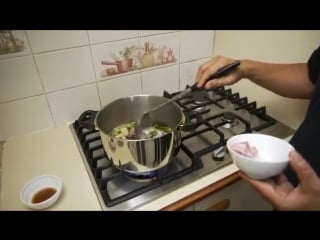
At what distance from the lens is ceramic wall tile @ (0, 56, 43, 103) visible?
0.75m

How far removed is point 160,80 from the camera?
103 cm

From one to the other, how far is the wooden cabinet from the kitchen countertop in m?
0.06

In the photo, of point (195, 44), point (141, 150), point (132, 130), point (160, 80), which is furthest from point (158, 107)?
point (195, 44)

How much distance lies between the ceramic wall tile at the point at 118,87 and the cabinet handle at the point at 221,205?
0.51 m

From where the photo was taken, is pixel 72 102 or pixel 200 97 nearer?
pixel 72 102

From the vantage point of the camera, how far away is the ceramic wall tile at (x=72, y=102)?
858 millimetres

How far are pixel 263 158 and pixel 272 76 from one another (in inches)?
12.5

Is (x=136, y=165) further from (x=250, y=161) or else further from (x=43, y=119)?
(x=43, y=119)

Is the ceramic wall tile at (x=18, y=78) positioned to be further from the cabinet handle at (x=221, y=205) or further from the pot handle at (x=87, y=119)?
the cabinet handle at (x=221, y=205)

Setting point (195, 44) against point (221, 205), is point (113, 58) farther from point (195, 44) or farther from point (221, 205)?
point (221, 205)

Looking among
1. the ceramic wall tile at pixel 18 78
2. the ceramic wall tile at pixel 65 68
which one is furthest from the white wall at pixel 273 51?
the ceramic wall tile at pixel 18 78

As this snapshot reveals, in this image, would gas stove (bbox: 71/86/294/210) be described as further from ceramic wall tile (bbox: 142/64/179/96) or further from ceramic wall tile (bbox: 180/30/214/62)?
ceramic wall tile (bbox: 180/30/214/62)

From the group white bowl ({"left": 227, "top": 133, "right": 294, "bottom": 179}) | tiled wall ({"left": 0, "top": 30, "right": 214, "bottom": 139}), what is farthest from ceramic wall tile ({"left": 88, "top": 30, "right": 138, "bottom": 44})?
white bowl ({"left": 227, "top": 133, "right": 294, "bottom": 179})
